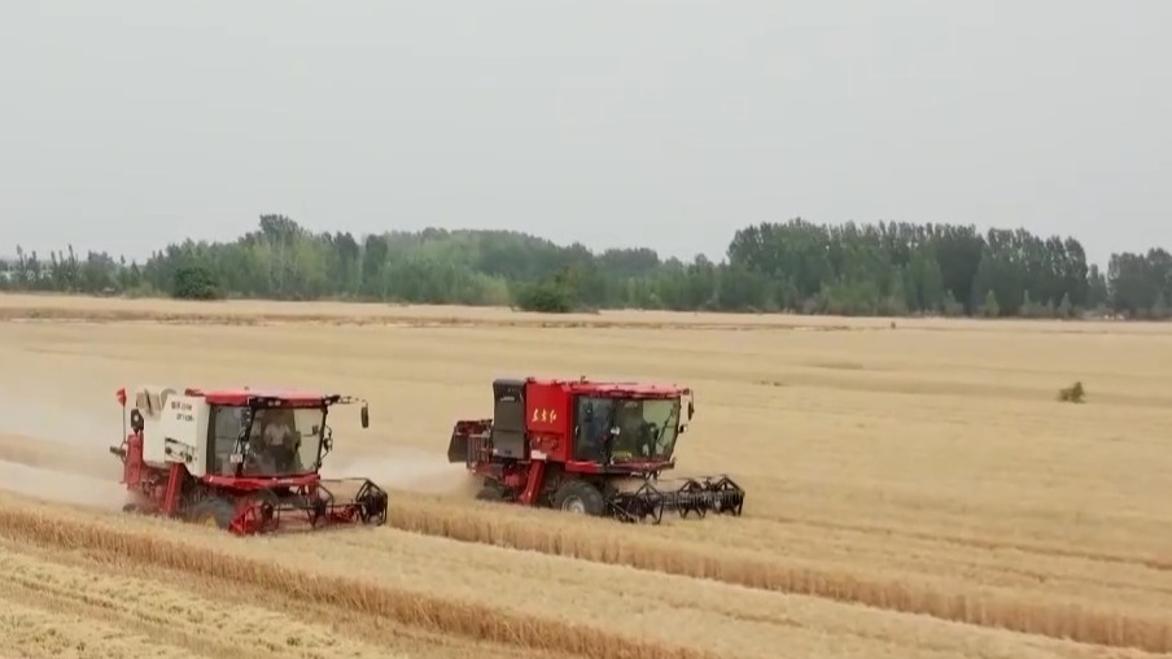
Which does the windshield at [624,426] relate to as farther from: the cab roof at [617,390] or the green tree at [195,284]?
the green tree at [195,284]

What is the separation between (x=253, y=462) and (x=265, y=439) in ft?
1.14

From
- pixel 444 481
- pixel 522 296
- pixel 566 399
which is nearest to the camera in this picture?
pixel 566 399

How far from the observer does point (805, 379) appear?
168ft

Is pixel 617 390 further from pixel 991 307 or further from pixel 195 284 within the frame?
pixel 991 307

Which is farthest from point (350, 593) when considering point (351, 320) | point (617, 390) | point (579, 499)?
point (351, 320)

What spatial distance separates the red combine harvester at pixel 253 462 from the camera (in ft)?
65.3

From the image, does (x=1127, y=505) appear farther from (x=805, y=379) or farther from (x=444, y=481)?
(x=805, y=379)

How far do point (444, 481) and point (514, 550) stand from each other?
21.6 ft

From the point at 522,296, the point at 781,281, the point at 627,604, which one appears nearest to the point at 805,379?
the point at 627,604

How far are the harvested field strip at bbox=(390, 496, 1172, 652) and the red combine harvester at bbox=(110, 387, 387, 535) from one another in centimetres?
142

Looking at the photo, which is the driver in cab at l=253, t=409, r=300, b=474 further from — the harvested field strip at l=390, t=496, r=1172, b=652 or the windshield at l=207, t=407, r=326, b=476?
the harvested field strip at l=390, t=496, r=1172, b=652

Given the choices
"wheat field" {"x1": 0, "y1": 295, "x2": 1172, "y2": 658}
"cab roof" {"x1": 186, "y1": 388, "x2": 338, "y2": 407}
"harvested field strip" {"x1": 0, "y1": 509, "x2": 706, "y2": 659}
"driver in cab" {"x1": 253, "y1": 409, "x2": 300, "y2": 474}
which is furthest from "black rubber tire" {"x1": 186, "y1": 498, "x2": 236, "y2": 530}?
"harvested field strip" {"x1": 0, "y1": 509, "x2": 706, "y2": 659}

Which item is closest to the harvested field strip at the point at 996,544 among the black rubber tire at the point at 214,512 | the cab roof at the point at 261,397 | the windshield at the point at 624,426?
the windshield at the point at 624,426

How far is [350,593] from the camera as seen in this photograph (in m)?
15.2
